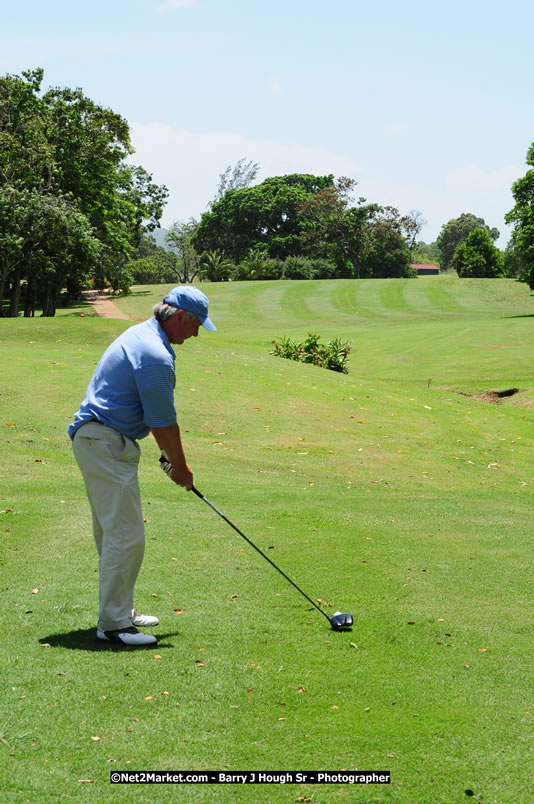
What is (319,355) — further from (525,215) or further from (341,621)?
(525,215)

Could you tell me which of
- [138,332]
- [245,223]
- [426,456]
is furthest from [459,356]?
[245,223]

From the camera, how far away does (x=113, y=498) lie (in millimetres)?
4848

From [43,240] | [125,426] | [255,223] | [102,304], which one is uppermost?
A: [255,223]

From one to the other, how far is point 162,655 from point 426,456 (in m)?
10.4

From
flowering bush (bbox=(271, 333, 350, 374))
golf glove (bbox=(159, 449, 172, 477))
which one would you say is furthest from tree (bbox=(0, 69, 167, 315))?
golf glove (bbox=(159, 449, 172, 477))

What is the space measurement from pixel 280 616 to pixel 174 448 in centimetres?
164

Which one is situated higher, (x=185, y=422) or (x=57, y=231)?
(x=57, y=231)

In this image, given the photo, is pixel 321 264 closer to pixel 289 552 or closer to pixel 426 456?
pixel 426 456

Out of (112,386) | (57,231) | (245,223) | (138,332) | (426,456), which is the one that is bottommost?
(426,456)

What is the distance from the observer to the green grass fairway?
377cm

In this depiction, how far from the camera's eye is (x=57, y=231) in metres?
40.6

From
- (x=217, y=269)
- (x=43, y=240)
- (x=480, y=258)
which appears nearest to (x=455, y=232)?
(x=480, y=258)

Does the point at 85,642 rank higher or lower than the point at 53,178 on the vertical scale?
lower

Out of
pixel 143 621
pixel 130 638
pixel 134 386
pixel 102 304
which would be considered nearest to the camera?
pixel 134 386
